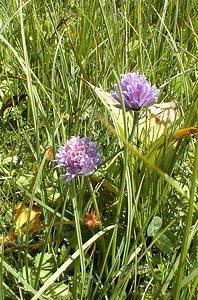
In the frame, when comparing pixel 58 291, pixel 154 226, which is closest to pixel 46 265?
pixel 58 291

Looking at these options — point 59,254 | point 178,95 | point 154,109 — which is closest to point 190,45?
point 178,95

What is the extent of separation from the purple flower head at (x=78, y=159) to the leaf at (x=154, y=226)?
19cm

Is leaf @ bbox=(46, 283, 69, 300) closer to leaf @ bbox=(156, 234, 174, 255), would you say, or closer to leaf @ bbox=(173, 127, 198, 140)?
leaf @ bbox=(156, 234, 174, 255)

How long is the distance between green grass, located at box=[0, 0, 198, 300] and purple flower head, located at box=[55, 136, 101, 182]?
37mm

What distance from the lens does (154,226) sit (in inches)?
33.3

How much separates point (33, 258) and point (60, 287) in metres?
0.07

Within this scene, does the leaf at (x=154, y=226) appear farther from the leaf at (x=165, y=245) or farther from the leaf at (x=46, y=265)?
the leaf at (x=46, y=265)

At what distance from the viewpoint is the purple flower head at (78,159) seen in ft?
2.24

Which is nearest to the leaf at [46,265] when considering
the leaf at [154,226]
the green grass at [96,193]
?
the green grass at [96,193]

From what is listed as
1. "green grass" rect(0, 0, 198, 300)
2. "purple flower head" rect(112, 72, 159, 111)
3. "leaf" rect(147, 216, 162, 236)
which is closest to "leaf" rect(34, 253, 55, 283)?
"green grass" rect(0, 0, 198, 300)

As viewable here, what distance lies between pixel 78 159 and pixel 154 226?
8.6 inches

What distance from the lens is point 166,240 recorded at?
32.9 inches

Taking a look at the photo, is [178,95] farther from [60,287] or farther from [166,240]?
[60,287]

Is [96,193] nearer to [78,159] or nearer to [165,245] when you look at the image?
[165,245]
